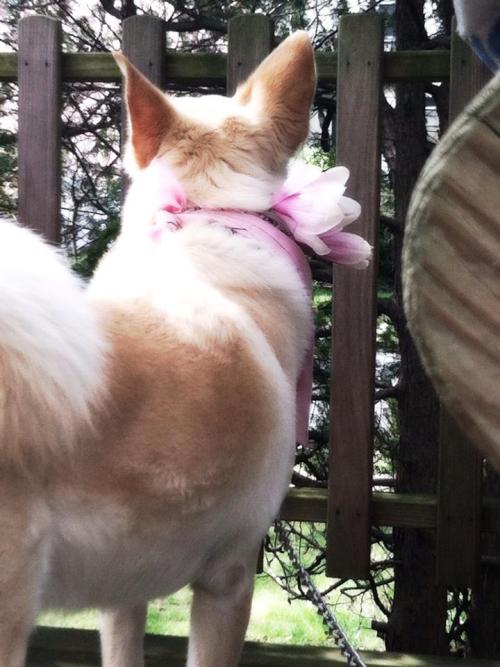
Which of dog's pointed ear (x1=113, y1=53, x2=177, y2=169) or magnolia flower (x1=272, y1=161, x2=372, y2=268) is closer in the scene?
dog's pointed ear (x1=113, y1=53, x2=177, y2=169)

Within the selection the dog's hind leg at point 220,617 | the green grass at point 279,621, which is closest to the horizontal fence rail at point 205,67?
the dog's hind leg at point 220,617

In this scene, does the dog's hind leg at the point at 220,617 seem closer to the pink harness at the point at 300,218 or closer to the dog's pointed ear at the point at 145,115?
the pink harness at the point at 300,218

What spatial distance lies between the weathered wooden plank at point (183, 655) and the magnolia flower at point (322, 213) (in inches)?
43.2

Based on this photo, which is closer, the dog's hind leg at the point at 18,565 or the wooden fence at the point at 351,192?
the dog's hind leg at the point at 18,565

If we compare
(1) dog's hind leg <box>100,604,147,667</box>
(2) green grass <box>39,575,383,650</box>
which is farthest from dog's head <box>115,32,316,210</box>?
(2) green grass <box>39,575,383,650</box>

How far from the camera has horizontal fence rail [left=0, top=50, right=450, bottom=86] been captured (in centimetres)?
259

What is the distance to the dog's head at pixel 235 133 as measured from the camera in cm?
202

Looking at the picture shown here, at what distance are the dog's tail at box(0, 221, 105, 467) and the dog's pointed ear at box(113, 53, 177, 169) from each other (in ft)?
1.62

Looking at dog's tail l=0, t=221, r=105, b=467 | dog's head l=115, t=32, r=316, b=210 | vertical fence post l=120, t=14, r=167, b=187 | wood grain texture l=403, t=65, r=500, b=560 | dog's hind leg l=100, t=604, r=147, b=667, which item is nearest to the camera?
wood grain texture l=403, t=65, r=500, b=560

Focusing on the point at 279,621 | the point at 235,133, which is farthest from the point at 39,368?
the point at 279,621

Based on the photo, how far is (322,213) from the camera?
2.04m

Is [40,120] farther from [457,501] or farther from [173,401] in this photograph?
[457,501]

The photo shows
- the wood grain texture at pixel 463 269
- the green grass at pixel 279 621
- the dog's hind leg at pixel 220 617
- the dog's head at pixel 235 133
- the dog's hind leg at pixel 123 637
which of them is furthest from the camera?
the green grass at pixel 279 621

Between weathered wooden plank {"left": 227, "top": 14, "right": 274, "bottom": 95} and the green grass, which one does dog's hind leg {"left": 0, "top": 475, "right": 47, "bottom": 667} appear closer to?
weathered wooden plank {"left": 227, "top": 14, "right": 274, "bottom": 95}
